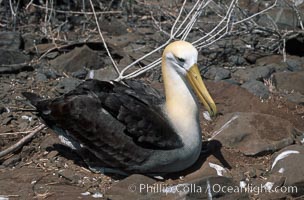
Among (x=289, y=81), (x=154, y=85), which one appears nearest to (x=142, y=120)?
(x=154, y=85)

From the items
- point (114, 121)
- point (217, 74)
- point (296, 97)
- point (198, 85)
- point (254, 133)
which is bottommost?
point (217, 74)

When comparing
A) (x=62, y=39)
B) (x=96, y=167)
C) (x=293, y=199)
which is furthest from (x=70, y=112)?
(x=62, y=39)

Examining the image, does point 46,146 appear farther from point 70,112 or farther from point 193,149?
point 193,149

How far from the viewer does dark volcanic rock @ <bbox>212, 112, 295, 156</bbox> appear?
211 inches

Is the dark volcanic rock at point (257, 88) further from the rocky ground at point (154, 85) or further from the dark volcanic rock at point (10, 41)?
the dark volcanic rock at point (10, 41)

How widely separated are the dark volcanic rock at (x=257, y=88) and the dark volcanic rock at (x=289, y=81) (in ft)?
0.56

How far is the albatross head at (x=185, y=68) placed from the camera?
4.78 m

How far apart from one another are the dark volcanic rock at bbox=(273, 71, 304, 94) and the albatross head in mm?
1891

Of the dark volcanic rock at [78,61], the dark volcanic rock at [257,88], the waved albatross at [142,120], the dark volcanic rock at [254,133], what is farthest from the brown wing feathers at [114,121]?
the dark volcanic rock at [78,61]

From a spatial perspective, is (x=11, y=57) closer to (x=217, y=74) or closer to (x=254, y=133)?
(x=217, y=74)

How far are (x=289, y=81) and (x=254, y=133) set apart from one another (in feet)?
4.48

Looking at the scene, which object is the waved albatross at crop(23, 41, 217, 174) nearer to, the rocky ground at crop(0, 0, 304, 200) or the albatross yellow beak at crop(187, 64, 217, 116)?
the albatross yellow beak at crop(187, 64, 217, 116)

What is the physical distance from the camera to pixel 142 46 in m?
7.83

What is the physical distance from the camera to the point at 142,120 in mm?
4879
